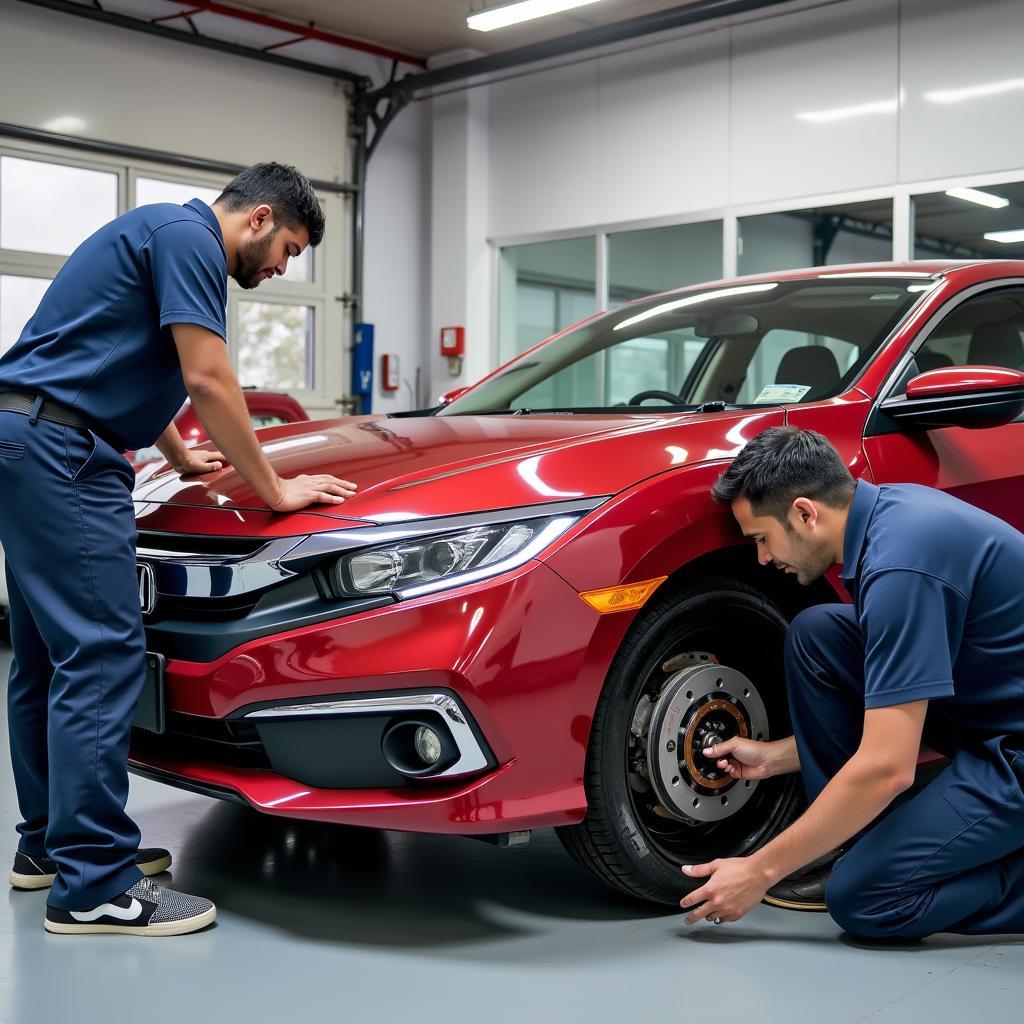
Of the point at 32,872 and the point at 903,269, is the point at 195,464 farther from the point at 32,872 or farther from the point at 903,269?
the point at 903,269

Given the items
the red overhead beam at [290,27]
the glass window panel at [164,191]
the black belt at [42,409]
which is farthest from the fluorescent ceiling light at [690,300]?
the red overhead beam at [290,27]

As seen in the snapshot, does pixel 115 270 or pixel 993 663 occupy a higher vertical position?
pixel 115 270

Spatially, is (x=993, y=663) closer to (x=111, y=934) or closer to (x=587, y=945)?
(x=587, y=945)

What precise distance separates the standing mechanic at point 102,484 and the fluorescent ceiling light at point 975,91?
6627 millimetres

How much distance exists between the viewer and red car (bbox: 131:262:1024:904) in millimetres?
2111

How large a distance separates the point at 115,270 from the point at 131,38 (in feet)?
25.4

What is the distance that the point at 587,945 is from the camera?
7.43ft

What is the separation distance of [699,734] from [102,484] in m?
1.21

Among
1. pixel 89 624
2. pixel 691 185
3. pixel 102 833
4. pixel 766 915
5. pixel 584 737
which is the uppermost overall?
pixel 691 185

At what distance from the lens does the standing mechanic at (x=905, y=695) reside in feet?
6.93

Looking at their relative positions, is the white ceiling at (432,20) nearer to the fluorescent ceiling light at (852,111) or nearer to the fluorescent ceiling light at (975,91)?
the fluorescent ceiling light at (852,111)

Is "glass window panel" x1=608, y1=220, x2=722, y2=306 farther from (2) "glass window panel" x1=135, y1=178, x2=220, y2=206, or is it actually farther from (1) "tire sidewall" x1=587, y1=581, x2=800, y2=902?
(1) "tire sidewall" x1=587, y1=581, x2=800, y2=902

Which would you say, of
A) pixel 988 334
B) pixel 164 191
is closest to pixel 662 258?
pixel 164 191

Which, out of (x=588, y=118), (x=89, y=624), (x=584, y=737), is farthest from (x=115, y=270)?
(x=588, y=118)
